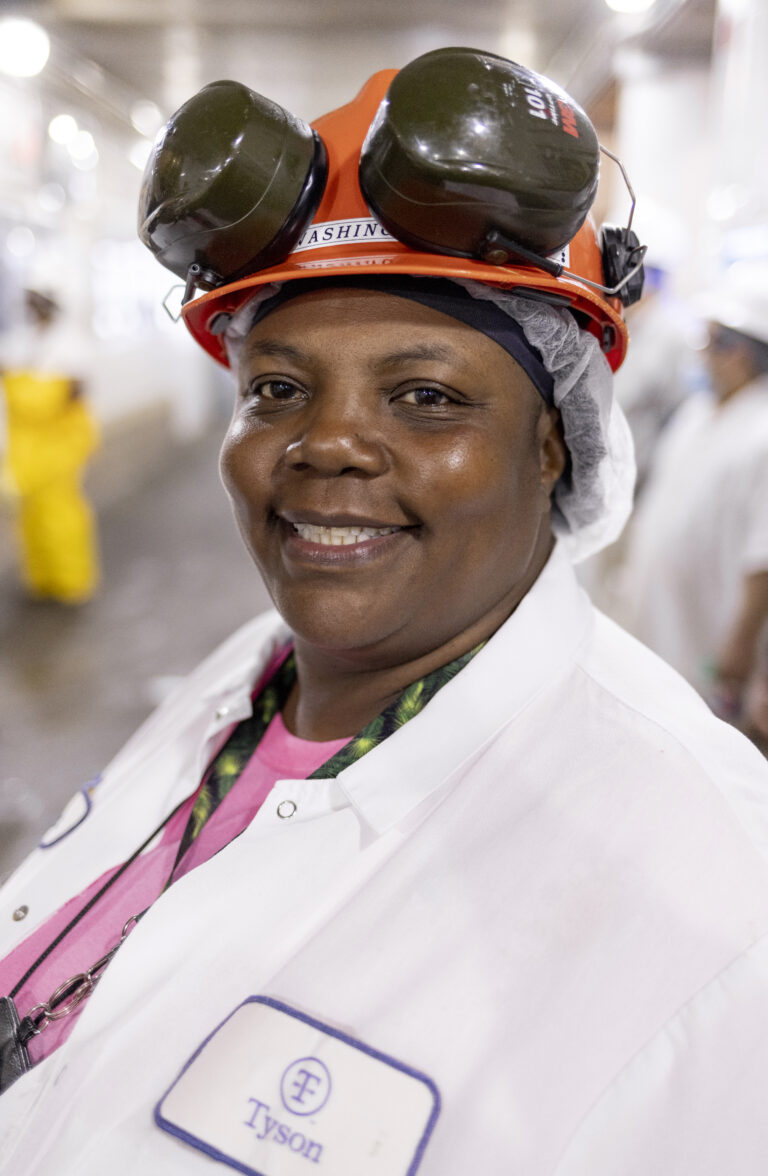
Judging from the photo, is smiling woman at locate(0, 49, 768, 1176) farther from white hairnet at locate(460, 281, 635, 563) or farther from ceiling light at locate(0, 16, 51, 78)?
ceiling light at locate(0, 16, 51, 78)

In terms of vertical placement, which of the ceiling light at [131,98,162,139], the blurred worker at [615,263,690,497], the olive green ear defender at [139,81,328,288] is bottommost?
the olive green ear defender at [139,81,328,288]

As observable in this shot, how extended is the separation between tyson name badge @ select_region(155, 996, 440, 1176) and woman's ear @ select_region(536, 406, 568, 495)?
791 mm

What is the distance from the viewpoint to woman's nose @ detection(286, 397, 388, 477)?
44.1 inches

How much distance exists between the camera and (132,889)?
1265mm

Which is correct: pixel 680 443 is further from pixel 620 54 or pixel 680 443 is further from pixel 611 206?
pixel 620 54

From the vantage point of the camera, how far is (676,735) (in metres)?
1.04

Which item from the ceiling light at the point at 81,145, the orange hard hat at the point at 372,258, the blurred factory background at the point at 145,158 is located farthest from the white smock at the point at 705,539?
the ceiling light at the point at 81,145

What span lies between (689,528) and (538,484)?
2019 mm

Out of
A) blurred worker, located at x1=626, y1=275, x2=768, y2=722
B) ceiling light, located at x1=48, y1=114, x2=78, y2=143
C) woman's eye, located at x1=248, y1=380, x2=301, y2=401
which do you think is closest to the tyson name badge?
woman's eye, located at x1=248, y1=380, x2=301, y2=401

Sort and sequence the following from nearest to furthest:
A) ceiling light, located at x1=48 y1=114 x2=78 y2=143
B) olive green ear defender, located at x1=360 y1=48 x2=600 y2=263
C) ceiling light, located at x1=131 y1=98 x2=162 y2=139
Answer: olive green ear defender, located at x1=360 y1=48 x2=600 y2=263
ceiling light, located at x1=48 y1=114 x2=78 y2=143
ceiling light, located at x1=131 y1=98 x2=162 y2=139

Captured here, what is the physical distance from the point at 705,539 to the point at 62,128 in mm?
7906

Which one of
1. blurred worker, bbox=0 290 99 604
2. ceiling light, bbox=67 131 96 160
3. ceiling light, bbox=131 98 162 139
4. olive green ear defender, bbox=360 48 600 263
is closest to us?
olive green ear defender, bbox=360 48 600 263

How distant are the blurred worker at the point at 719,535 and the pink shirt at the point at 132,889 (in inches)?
74.3

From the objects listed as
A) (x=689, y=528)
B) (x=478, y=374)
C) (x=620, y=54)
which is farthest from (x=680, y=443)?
(x=620, y=54)
